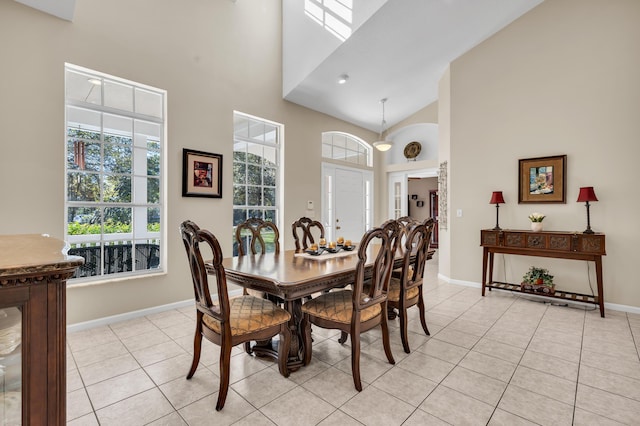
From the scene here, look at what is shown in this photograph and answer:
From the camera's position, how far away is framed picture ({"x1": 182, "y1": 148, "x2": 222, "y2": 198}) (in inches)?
145

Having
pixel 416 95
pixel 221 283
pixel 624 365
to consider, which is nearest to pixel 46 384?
pixel 221 283

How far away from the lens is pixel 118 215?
336 cm

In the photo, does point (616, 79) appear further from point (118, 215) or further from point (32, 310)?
point (118, 215)

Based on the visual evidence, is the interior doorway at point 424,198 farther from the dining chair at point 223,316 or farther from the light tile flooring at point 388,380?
the dining chair at point 223,316

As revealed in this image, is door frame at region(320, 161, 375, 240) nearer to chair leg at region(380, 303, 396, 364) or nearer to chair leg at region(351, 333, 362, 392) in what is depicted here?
chair leg at region(380, 303, 396, 364)

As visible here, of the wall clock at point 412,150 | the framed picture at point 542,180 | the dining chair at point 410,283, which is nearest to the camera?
the dining chair at point 410,283

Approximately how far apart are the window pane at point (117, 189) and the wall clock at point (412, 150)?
17.5 ft

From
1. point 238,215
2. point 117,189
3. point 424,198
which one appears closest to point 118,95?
point 117,189

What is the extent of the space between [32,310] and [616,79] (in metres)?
5.42

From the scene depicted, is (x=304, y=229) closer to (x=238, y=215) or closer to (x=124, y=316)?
(x=238, y=215)

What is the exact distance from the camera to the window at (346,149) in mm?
5754

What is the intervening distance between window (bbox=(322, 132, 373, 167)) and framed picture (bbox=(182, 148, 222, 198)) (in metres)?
2.27

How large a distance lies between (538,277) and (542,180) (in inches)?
50.6

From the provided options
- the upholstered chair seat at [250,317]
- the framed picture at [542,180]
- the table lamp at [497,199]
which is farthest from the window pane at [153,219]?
the framed picture at [542,180]
